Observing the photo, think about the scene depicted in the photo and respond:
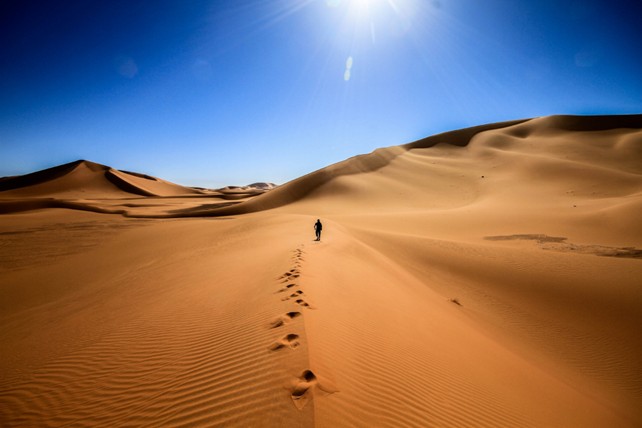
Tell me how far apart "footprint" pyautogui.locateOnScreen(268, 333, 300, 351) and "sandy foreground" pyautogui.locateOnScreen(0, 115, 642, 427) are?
31mm

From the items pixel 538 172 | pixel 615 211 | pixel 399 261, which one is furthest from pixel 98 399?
pixel 538 172

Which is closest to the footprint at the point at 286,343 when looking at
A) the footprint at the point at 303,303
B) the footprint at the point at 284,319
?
the footprint at the point at 284,319

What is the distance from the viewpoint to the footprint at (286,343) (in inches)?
147

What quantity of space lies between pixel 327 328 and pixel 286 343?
866mm

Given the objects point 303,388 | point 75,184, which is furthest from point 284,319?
point 75,184

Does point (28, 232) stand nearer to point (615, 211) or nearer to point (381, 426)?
point (381, 426)

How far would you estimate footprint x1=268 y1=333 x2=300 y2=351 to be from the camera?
3.73 meters

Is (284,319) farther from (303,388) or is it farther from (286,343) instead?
(303,388)

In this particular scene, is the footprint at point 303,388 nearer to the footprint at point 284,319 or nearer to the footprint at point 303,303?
the footprint at point 284,319

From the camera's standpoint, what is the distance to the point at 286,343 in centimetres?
381

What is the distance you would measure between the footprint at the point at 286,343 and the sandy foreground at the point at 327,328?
31 millimetres

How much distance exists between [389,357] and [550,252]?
14571 millimetres

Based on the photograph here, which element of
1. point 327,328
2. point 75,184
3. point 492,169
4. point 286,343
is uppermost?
point 75,184

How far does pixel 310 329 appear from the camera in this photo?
13.6 ft
